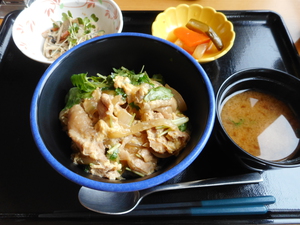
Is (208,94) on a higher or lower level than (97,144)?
higher

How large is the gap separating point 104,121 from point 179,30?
1.16 meters

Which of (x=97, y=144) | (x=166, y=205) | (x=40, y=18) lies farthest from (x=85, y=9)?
(x=166, y=205)

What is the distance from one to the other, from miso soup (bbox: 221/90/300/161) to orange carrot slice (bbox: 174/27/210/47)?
0.54 metres

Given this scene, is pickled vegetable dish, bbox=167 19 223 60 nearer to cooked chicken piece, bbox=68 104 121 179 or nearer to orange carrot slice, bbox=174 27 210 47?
orange carrot slice, bbox=174 27 210 47

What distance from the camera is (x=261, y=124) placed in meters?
1.46

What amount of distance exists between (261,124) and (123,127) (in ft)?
2.94

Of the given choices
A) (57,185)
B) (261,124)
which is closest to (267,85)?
(261,124)

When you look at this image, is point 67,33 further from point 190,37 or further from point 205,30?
point 205,30

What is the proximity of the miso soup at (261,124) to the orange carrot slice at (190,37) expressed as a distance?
0.54 m

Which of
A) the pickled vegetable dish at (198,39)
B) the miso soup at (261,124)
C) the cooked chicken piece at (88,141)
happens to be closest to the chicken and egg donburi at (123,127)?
the cooked chicken piece at (88,141)

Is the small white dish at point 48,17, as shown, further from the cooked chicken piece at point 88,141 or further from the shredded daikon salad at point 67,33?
the cooked chicken piece at point 88,141

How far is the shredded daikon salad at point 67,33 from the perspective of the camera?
1.91 m

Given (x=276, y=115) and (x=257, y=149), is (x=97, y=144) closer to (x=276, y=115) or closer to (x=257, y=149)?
(x=257, y=149)

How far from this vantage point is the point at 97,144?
1.11 m
